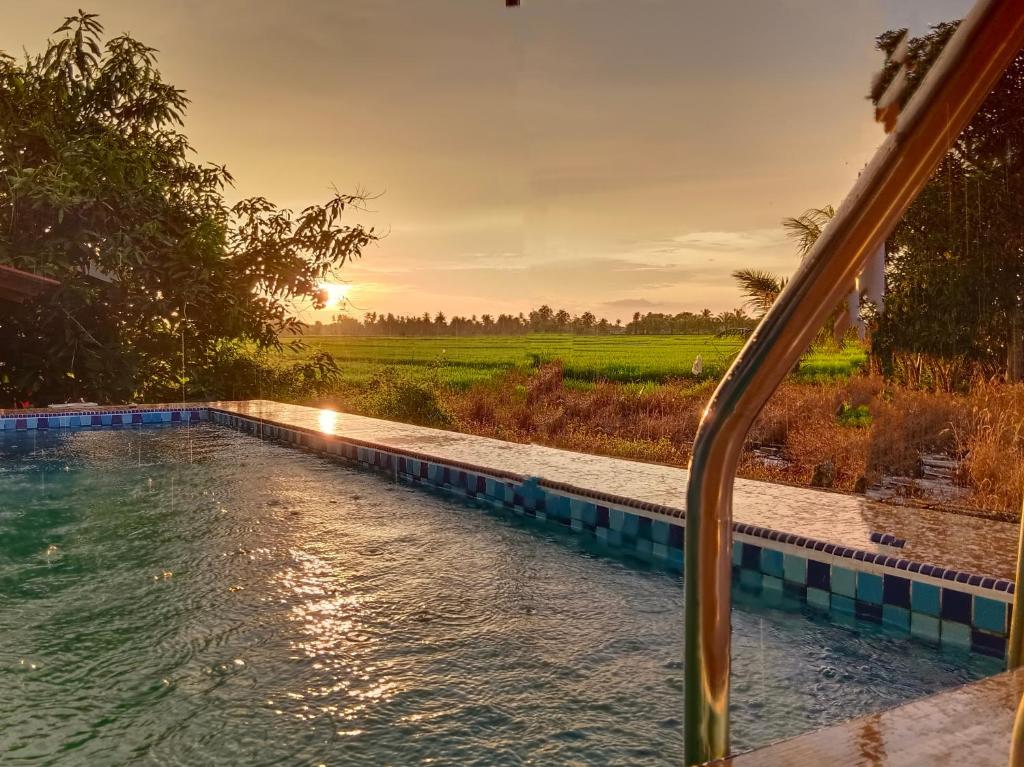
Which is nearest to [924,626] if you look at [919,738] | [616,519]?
[616,519]

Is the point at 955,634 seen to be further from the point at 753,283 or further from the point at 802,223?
the point at 753,283

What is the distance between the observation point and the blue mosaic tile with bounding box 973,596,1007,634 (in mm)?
2559

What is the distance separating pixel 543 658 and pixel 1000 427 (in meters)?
3.75

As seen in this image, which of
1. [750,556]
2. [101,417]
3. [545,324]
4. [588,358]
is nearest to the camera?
[750,556]

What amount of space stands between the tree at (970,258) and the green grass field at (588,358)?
716 millimetres

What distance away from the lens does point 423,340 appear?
33.9 metres

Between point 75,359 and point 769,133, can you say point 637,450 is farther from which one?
point 75,359

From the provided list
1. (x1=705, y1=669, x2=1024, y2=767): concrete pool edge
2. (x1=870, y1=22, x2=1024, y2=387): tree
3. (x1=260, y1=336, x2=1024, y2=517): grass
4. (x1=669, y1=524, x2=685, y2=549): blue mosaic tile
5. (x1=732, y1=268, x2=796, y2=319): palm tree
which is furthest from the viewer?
(x1=732, y1=268, x2=796, y2=319): palm tree

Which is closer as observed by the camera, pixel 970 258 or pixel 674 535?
pixel 674 535

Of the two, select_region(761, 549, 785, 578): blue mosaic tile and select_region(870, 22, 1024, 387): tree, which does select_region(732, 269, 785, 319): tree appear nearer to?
select_region(870, 22, 1024, 387): tree

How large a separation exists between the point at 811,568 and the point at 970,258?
3.83m

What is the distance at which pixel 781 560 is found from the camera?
3172 millimetres

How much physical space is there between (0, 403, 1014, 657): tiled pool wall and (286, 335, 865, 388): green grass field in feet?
8.98

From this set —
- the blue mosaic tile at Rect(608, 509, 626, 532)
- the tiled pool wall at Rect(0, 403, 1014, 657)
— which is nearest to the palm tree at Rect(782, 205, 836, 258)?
the tiled pool wall at Rect(0, 403, 1014, 657)
